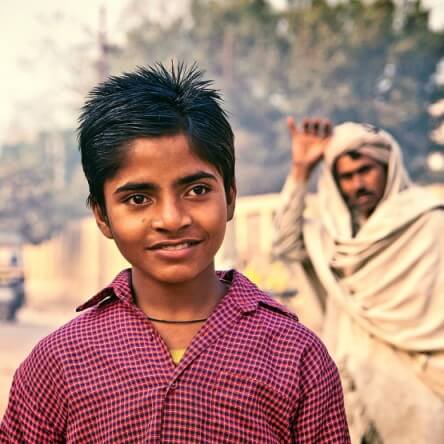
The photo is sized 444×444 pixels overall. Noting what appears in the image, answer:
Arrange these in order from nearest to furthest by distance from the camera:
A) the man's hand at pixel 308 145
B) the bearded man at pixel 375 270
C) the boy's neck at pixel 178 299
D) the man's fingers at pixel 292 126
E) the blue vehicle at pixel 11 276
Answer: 1. the boy's neck at pixel 178 299
2. the bearded man at pixel 375 270
3. the man's fingers at pixel 292 126
4. the man's hand at pixel 308 145
5. the blue vehicle at pixel 11 276

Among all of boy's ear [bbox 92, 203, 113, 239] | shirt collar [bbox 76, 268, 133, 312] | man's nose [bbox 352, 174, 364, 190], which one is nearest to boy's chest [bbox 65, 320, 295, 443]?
shirt collar [bbox 76, 268, 133, 312]

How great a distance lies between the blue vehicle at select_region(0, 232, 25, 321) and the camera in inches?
485

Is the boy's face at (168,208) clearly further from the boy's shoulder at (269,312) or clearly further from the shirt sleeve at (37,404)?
the shirt sleeve at (37,404)

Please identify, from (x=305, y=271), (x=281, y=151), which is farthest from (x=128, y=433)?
(x=281, y=151)

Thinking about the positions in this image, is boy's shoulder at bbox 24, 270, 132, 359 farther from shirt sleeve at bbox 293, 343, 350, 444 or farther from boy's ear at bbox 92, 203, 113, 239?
shirt sleeve at bbox 293, 343, 350, 444

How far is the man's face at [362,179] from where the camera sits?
3604 millimetres

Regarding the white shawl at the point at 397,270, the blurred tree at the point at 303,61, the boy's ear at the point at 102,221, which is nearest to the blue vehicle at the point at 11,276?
the blurred tree at the point at 303,61

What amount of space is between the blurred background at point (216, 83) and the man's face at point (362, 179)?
779 centimetres

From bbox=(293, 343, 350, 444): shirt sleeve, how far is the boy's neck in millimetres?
192

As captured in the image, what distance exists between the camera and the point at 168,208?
4.07 ft

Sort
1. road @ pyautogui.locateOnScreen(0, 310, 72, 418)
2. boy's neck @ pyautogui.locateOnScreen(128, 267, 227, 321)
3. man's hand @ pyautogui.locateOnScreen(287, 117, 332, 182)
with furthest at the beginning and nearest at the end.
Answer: road @ pyautogui.locateOnScreen(0, 310, 72, 418)
man's hand @ pyautogui.locateOnScreen(287, 117, 332, 182)
boy's neck @ pyautogui.locateOnScreen(128, 267, 227, 321)

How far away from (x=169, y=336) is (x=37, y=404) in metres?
0.23

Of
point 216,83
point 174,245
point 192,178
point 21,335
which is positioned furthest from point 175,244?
point 216,83

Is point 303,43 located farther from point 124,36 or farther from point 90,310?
point 90,310
